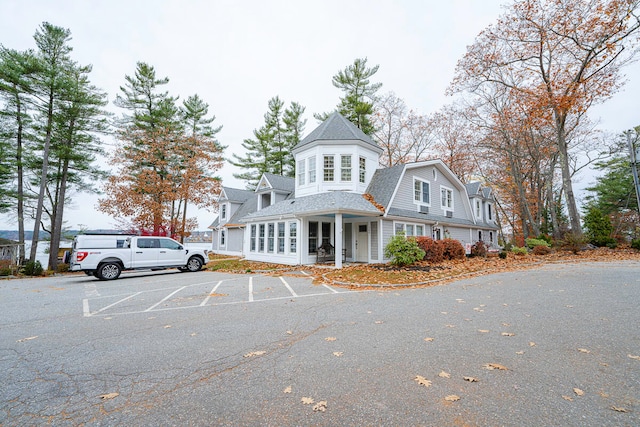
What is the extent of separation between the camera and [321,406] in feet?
8.55

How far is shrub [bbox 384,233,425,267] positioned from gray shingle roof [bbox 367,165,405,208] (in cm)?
263

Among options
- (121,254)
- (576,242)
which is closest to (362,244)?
(121,254)

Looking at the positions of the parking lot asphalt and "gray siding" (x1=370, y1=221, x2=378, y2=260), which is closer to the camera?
the parking lot asphalt

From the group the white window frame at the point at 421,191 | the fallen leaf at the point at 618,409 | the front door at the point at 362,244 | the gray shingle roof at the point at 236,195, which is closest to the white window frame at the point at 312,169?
the front door at the point at 362,244

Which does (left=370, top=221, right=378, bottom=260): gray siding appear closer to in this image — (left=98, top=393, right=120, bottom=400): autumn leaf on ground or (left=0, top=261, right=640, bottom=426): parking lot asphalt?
(left=0, top=261, right=640, bottom=426): parking lot asphalt

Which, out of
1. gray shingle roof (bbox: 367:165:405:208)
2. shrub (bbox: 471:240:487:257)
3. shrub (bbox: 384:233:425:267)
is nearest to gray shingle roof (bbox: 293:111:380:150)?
gray shingle roof (bbox: 367:165:405:208)

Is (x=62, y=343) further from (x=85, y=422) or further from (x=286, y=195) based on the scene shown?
(x=286, y=195)

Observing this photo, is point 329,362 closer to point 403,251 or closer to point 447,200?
point 403,251

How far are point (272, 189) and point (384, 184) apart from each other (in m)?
8.91

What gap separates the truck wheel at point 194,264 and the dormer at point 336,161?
23.0 ft

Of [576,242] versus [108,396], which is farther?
[576,242]

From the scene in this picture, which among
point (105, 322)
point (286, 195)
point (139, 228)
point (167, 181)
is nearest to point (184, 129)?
point (167, 181)

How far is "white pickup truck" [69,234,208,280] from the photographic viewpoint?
11391 millimetres

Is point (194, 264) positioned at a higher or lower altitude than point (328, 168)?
lower
